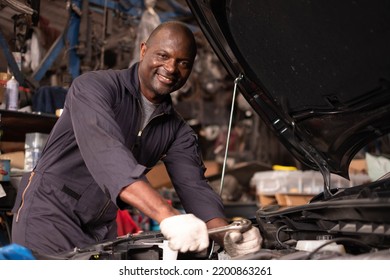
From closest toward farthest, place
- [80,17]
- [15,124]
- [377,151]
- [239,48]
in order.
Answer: [239,48] < [15,124] < [80,17] < [377,151]

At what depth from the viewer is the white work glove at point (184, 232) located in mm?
1223

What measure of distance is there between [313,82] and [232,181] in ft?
12.6

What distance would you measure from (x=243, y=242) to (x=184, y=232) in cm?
38

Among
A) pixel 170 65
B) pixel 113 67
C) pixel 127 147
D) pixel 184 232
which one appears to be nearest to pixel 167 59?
pixel 170 65

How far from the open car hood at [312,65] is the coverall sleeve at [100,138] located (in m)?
0.39

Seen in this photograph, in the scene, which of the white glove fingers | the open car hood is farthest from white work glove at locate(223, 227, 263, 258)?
the open car hood

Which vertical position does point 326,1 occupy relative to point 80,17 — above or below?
below

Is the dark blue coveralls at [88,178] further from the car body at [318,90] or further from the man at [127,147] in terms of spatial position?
the car body at [318,90]

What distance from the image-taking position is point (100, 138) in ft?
4.88

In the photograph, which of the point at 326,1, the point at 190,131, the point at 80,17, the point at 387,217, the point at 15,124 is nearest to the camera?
the point at 387,217

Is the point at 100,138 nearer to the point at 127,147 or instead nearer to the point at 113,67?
the point at 127,147

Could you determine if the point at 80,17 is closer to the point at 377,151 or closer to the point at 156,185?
the point at 156,185
